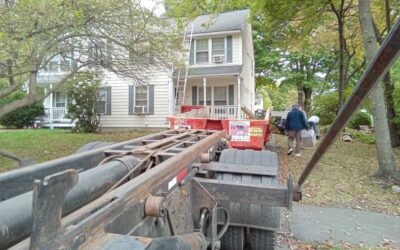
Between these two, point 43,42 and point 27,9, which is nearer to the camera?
point 27,9

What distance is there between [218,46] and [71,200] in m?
17.7

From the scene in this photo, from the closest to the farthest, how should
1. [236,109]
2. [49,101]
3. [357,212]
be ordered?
1. [357,212]
2. [236,109]
3. [49,101]

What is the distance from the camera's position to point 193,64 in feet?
61.1

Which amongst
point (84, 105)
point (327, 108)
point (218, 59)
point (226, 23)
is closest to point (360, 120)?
point (327, 108)

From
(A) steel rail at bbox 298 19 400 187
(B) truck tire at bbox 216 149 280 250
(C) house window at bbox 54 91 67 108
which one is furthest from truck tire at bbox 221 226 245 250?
(C) house window at bbox 54 91 67 108

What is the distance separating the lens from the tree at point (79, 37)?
6.37m

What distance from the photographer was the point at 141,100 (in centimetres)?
1922

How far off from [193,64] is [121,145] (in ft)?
52.2

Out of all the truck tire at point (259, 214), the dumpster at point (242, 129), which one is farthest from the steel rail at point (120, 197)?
the dumpster at point (242, 129)

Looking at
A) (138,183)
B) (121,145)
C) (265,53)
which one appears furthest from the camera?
(265,53)

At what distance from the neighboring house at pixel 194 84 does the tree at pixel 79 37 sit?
7.53 metres

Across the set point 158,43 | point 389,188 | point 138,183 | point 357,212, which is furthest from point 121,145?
point 158,43

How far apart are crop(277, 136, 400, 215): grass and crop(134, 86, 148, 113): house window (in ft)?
35.7

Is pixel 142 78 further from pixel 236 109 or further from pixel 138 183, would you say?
pixel 138 183
